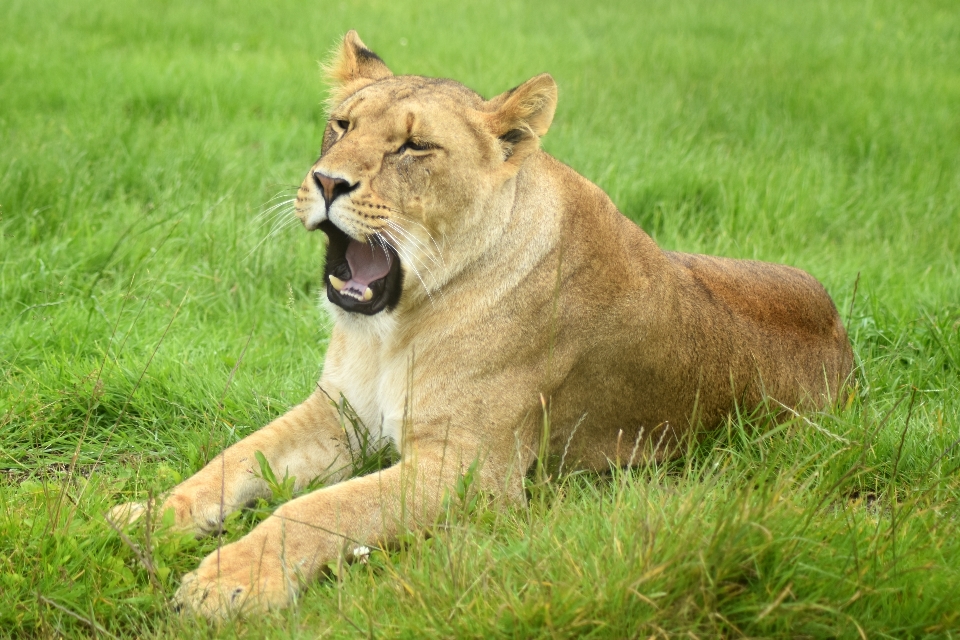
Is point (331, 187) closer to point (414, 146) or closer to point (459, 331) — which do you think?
point (414, 146)

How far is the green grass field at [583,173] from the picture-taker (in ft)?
8.39

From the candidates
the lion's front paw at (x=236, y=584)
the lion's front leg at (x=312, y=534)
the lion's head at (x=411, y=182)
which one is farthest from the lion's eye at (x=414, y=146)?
the lion's front paw at (x=236, y=584)

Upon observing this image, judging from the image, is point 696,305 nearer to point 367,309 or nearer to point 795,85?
point 367,309

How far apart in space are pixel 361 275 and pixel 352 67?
917 millimetres

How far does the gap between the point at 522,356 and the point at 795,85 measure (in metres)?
6.51

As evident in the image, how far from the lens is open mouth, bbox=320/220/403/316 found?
3393 mm

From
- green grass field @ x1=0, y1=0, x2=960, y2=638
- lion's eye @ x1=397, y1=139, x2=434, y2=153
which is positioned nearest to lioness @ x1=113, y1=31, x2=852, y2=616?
lion's eye @ x1=397, y1=139, x2=434, y2=153

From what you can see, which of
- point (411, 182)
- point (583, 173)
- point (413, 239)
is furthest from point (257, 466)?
point (583, 173)

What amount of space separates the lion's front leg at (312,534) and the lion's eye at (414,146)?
96cm

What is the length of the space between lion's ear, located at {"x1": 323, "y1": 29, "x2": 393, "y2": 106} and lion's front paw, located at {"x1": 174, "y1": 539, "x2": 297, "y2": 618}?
1.72m

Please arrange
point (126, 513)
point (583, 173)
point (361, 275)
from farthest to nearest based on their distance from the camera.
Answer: point (583, 173), point (361, 275), point (126, 513)

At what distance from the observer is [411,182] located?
332 cm

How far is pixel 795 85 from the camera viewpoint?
9086 millimetres

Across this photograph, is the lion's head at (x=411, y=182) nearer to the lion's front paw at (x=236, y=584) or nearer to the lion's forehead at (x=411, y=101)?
the lion's forehead at (x=411, y=101)
